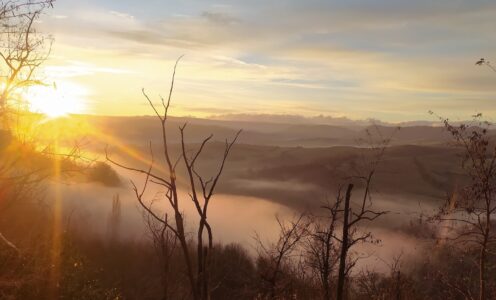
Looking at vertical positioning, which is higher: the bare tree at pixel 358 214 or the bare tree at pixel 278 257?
the bare tree at pixel 358 214

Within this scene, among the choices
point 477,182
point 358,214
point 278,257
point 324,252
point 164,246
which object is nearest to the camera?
point 477,182

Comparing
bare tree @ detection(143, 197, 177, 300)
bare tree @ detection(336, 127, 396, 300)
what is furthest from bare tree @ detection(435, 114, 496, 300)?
bare tree @ detection(143, 197, 177, 300)

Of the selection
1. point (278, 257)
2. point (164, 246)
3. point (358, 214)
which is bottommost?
point (278, 257)

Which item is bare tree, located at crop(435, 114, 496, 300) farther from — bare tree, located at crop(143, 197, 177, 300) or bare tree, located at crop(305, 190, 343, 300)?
bare tree, located at crop(143, 197, 177, 300)

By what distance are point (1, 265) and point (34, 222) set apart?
37.0 m

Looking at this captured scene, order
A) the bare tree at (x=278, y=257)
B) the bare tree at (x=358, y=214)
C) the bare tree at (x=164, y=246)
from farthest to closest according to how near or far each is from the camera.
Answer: the bare tree at (x=278, y=257) < the bare tree at (x=164, y=246) < the bare tree at (x=358, y=214)

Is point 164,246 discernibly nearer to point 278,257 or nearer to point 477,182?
point 477,182

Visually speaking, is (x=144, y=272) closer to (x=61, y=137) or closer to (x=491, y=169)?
(x=61, y=137)

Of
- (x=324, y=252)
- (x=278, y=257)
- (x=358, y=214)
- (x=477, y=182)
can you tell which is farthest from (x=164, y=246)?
(x=324, y=252)

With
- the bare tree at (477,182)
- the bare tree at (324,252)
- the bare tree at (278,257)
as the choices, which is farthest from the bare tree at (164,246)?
the bare tree at (477,182)

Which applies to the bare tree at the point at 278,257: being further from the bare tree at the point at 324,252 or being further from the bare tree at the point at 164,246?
the bare tree at the point at 164,246

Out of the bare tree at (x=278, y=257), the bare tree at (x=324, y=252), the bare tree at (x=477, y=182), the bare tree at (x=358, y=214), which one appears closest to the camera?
the bare tree at (x=358, y=214)

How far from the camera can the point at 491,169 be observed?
1259 centimetres

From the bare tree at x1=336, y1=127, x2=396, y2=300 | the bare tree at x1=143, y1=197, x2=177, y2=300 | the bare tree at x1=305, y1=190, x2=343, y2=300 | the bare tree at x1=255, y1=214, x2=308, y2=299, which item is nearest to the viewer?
the bare tree at x1=336, y1=127, x2=396, y2=300
